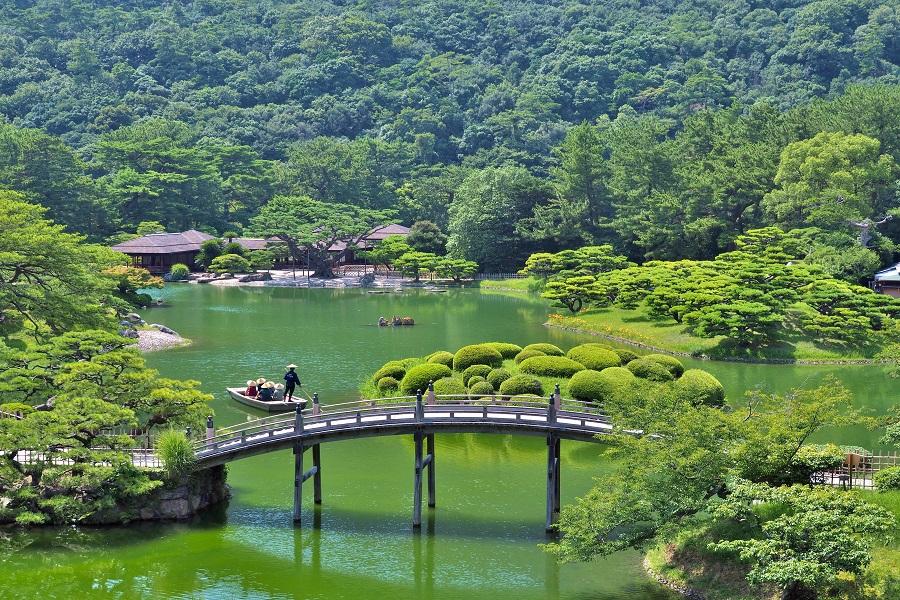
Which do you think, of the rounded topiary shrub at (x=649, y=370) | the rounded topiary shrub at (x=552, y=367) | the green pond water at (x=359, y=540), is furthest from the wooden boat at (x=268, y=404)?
the rounded topiary shrub at (x=649, y=370)

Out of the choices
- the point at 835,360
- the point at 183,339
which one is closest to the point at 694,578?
the point at 835,360

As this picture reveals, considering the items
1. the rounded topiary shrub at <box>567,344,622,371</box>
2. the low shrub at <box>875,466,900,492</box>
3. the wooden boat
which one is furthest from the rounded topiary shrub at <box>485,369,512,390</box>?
the low shrub at <box>875,466,900,492</box>

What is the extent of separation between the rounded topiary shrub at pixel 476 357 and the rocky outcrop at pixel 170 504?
1552 centimetres

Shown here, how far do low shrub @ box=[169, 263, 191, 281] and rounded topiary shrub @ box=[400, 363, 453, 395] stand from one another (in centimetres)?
5732

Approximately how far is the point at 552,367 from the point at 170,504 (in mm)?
17953

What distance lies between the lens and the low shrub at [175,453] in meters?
31.3

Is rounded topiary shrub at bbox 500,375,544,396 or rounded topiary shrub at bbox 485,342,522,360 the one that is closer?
rounded topiary shrub at bbox 500,375,544,396

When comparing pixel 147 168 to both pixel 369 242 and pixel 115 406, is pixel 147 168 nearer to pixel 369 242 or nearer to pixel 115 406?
pixel 369 242

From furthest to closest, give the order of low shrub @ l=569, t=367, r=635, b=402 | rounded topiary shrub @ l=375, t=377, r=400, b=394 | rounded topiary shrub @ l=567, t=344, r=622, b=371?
rounded topiary shrub @ l=375, t=377, r=400, b=394, rounded topiary shrub @ l=567, t=344, r=622, b=371, low shrub @ l=569, t=367, r=635, b=402

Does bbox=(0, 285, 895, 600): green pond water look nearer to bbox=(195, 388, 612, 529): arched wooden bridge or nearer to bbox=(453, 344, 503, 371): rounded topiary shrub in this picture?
bbox=(195, 388, 612, 529): arched wooden bridge

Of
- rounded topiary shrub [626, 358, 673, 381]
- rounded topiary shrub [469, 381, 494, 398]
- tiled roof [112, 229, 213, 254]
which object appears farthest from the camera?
tiled roof [112, 229, 213, 254]

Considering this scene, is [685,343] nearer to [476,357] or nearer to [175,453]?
[476,357]

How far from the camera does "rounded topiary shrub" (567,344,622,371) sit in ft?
153

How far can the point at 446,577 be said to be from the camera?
94.1ft
